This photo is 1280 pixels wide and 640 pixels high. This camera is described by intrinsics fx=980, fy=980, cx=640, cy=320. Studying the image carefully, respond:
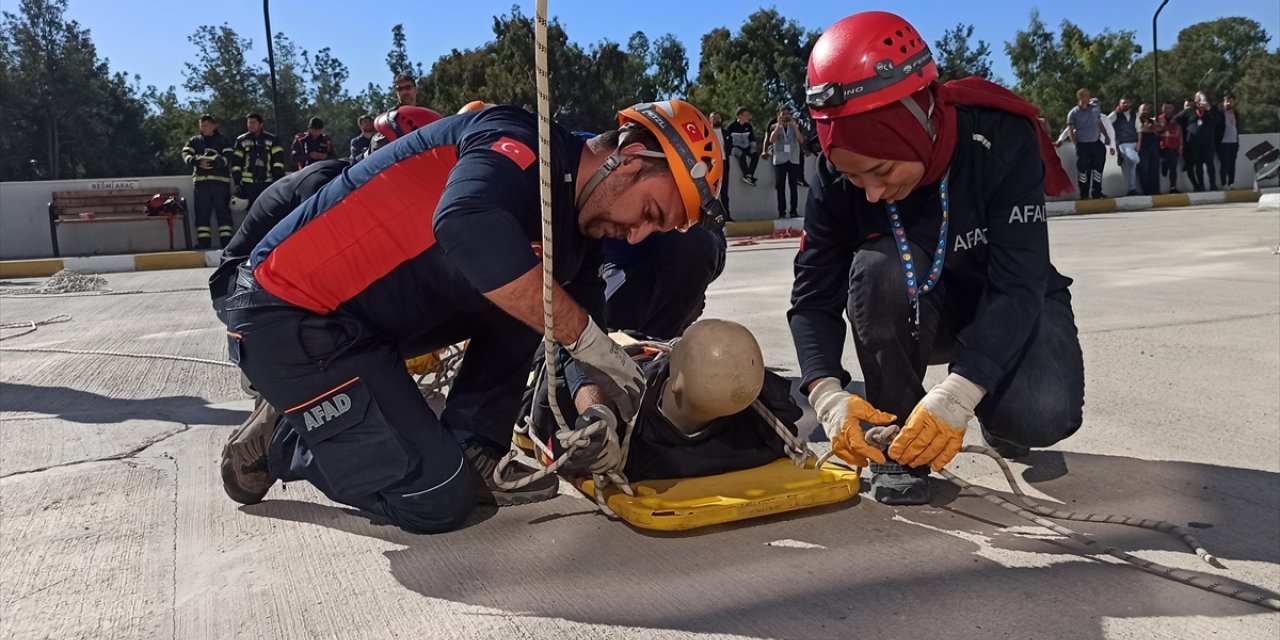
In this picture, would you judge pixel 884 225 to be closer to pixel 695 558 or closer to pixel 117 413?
pixel 695 558

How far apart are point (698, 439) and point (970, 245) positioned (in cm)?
88

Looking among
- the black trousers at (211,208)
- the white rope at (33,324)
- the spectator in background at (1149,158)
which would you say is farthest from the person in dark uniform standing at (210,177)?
the spectator in background at (1149,158)

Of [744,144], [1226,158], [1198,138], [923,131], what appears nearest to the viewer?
[923,131]

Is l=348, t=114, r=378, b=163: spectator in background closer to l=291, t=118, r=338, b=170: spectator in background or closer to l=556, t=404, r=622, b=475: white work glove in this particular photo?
l=556, t=404, r=622, b=475: white work glove

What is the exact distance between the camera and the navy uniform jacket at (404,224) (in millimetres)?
2307

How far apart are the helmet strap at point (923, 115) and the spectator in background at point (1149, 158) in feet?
58.3

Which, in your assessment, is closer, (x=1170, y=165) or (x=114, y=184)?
(x=114, y=184)

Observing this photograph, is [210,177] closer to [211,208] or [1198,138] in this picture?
[211,208]

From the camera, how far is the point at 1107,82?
168ft

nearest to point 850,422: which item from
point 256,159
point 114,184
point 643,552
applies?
point 643,552

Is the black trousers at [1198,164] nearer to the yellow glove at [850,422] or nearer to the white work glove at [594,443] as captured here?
the yellow glove at [850,422]

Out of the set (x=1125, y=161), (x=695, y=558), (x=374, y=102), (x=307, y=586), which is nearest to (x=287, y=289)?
(x=307, y=586)

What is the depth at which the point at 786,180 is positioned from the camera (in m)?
15.8

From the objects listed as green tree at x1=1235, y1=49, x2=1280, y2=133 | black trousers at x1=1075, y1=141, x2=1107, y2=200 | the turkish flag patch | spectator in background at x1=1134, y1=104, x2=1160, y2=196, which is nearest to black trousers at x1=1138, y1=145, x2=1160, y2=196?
spectator in background at x1=1134, y1=104, x2=1160, y2=196
